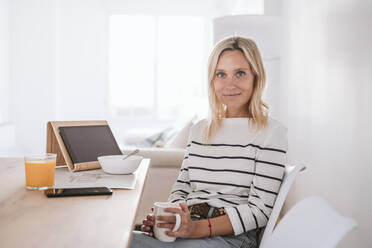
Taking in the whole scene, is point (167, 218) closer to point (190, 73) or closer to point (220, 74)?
point (220, 74)

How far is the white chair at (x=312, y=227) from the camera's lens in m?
0.74

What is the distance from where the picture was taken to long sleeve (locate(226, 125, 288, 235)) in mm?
1272

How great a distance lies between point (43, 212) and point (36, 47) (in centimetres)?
565

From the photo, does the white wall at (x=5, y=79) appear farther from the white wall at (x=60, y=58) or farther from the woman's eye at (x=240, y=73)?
the woman's eye at (x=240, y=73)

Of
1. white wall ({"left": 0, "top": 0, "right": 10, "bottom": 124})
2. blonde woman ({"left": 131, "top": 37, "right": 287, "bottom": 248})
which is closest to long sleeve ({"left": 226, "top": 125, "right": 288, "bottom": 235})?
blonde woman ({"left": 131, "top": 37, "right": 287, "bottom": 248})

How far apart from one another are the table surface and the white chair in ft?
1.15

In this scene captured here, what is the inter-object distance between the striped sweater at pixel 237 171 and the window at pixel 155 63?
576 centimetres

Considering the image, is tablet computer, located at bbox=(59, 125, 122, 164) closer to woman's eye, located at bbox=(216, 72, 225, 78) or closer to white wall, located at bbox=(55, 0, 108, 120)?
woman's eye, located at bbox=(216, 72, 225, 78)

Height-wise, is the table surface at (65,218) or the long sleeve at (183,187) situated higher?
the table surface at (65,218)

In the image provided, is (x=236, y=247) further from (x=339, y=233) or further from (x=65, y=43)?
A: (x=65, y=43)

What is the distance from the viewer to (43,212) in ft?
3.05

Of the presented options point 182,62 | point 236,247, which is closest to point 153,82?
point 182,62

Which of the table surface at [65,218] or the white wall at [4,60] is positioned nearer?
the table surface at [65,218]

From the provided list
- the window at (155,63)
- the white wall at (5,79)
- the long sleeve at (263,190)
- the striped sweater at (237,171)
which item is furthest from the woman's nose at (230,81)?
the window at (155,63)
